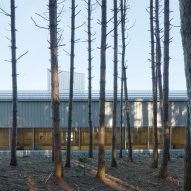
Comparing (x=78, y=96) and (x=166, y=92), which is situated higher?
(x=78, y=96)

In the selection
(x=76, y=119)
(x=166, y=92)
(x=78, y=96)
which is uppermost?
(x=78, y=96)

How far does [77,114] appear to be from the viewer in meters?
32.2

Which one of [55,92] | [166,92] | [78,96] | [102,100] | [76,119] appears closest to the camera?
[55,92]

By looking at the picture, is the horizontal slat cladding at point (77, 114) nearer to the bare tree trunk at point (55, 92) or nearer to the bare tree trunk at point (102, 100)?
the bare tree trunk at point (102, 100)

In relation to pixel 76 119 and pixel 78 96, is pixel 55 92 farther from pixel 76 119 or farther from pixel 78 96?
pixel 78 96

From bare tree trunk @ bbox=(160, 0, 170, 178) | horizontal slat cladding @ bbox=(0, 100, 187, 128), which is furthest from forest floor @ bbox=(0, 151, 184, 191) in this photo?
horizontal slat cladding @ bbox=(0, 100, 187, 128)

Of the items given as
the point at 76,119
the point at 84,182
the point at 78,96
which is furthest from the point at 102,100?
the point at 78,96

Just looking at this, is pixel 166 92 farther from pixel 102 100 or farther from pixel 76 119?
pixel 76 119

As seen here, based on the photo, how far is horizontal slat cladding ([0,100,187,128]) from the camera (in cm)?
3150

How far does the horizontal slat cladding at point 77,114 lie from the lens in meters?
31.5

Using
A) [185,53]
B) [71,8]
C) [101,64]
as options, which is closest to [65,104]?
[71,8]

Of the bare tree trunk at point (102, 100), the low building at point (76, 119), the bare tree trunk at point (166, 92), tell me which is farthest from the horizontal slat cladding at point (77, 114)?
the bare tree trunk at point (102, 100)

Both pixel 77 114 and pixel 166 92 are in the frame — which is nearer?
pixel 166 92

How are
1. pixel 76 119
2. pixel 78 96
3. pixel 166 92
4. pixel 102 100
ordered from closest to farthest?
pixel 102 100 → pixel 166 92 → pixel 76 119 → pixel 78 96
